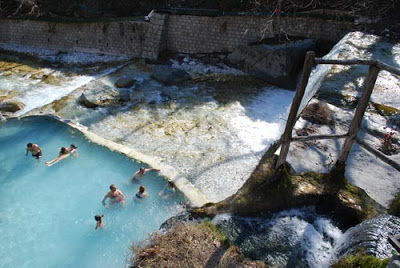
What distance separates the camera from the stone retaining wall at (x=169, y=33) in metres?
13.1

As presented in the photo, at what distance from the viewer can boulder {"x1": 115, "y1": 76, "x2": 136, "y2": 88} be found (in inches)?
461

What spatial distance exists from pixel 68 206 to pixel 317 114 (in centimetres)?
586

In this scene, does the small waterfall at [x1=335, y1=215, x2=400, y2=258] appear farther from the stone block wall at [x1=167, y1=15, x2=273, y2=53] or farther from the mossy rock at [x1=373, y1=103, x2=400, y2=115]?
the stone block wall at [x1=167, y1=15, x2=273, y2=53]

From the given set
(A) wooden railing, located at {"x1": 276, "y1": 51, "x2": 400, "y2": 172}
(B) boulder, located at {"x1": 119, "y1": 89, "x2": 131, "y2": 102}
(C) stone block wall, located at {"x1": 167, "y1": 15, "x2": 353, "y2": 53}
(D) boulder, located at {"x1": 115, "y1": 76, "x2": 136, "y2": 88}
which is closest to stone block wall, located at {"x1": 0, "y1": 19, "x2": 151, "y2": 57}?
(C) stone block wall, located at {"x1": 167, "y1": 15, "x2": 353, "y2": 53}

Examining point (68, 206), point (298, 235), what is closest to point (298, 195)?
point (298, 235)

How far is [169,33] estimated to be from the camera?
14.6m

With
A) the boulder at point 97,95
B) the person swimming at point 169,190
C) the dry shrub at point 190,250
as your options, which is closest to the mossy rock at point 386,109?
the dry shrub at point 190,250

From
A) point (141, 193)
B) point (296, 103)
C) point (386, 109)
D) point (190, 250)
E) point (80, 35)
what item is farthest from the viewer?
point (80, 35)

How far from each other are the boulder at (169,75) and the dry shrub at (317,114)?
21.4 ft

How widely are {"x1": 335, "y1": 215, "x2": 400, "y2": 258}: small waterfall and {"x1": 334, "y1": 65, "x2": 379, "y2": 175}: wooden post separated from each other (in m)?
0.99

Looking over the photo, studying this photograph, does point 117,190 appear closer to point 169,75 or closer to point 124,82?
point 124,82

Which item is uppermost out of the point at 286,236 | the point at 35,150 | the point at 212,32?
the point at 212,32

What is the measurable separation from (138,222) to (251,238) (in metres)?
2.90

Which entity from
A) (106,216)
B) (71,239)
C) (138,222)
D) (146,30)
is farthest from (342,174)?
(146,30)
